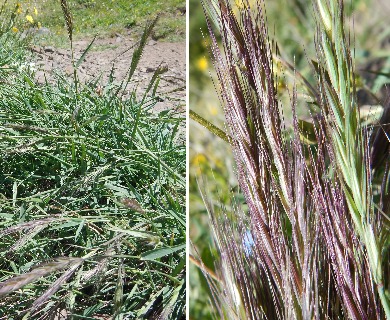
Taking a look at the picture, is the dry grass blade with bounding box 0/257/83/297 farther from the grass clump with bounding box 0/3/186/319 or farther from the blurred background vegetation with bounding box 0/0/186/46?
the blurred background vegetation with bounding box 0/0/186/46

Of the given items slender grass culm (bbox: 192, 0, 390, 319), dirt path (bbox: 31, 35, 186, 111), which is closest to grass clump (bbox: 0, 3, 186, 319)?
slender grass culm (bbox: 192, 0, 390, 319)

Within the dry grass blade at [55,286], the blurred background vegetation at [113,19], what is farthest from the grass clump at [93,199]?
the blurred background vegetation at [113,19]

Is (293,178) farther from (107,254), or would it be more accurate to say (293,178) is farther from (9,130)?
(9,130)

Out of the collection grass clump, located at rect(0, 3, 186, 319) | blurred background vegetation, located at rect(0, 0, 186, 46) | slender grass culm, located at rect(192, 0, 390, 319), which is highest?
blurred background vegetation, located at rect(0, 0, 186, 46)

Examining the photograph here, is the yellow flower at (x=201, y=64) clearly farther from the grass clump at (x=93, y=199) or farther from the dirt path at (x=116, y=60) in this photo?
the dirt path at (x=116, y=60)

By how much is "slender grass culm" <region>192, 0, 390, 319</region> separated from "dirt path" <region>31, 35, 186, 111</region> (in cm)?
164

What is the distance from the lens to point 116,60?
8.39ft

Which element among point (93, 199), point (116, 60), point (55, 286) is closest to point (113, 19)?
point (116, 60)

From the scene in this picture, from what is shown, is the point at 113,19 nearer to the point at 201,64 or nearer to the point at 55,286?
the point at 201,64

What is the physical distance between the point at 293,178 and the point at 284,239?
0.07m

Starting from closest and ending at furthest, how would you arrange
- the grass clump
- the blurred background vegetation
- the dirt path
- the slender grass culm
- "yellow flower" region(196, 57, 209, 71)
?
the slender grass culm → the grass clump → "yellow flower" region(196, 57, 209, 71) → the dirt path → the blurred background vegetation

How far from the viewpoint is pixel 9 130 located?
157 centimetres

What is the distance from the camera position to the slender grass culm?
1.87 ft

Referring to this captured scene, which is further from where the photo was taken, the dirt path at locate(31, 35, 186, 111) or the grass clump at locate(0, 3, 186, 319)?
the dirt path at locate(31, 35, 186, 111)
